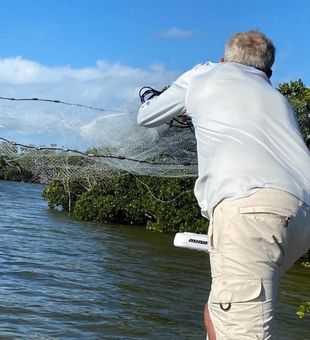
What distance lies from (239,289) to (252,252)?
184mm

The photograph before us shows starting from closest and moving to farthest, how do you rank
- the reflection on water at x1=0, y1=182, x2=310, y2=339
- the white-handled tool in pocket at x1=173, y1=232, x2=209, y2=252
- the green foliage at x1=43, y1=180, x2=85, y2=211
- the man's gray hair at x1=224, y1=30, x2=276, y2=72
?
the man's gray hair at x1=224, y1=30, x2=276, y2=72, the white-handled tool in pocket at x1=173, y1=232, x2=209, y2=252, the reflection on water at x1=0, y1=182, x2=310, y2=339, the green foliage at x1=43, y1=180, x2=85, y2=211

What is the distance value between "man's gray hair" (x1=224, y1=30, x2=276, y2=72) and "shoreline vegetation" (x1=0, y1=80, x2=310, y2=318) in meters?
18.4

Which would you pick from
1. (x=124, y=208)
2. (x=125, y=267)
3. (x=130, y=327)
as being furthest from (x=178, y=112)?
(x=124, y=208)

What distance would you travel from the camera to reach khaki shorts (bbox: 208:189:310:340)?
2.95 m

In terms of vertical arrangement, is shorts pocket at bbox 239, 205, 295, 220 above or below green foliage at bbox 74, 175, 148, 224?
above

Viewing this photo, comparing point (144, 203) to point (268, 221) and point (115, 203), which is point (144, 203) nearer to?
point (115, 203)

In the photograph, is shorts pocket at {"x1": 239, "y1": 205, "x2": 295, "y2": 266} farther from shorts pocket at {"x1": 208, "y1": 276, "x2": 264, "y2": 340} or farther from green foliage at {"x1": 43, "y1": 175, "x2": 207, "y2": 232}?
green foliage at {"x1": 43, "y1": 175, "x2": 207, "y2": 232}

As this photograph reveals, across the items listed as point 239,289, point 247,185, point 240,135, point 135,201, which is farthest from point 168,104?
point 135,201

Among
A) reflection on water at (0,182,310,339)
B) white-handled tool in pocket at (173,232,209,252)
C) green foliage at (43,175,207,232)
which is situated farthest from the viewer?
green foliage at (43,175,207,232)

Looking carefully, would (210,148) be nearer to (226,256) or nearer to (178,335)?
(226,256)

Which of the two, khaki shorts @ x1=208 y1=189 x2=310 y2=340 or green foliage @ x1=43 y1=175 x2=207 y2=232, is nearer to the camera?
khaki shorts @ x1=208 y1=189 x2=310 y2=340

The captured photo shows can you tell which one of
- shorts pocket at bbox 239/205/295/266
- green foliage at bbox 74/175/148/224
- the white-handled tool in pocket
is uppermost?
shorts pocket at bbox 239/205/295/266

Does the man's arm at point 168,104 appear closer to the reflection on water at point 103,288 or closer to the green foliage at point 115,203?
the reflection on water at point 103,288

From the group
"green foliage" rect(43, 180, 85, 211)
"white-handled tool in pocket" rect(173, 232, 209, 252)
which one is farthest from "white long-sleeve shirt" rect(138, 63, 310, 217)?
"green foliage" rect(43, 180, 85, 211)
